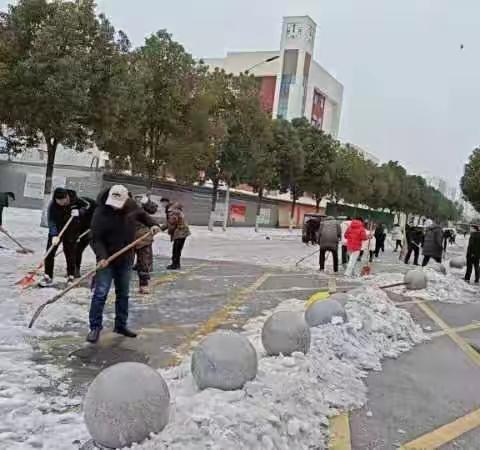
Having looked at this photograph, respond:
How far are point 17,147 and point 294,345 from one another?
60.0ft

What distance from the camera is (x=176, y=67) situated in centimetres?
2247

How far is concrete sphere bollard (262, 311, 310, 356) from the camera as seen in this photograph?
202 inches

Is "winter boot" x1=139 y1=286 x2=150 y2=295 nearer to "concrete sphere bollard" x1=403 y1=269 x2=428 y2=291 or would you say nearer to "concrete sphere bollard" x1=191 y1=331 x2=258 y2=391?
"concrete sphere bollard" x1=191 y1=331 x2=258 y2=391

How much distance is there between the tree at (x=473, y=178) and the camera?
38.9 metres

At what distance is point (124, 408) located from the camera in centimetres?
321

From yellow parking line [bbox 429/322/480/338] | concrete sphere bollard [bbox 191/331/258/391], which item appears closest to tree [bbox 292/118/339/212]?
yellow parking line [bbox 429/322/480/338]

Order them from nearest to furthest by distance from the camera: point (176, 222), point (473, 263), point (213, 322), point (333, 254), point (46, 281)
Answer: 1. point (213, 322)
2. point (46, 281)
3. point (176, 222)
4. point (333, 254)
5. point (473, 263)

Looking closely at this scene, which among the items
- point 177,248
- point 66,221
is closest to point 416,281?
point 177,248

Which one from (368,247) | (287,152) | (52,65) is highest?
(287,152)

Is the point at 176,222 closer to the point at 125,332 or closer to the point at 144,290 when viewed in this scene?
the point at 144,290

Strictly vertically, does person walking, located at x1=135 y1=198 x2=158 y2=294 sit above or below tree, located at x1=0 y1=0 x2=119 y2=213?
below

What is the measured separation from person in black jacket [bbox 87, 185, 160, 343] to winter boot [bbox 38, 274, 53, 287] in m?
2.56

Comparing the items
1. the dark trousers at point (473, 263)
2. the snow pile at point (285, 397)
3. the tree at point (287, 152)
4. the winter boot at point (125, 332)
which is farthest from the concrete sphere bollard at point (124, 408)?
the tree at point (287, 152)

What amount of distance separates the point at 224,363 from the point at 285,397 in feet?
1.57
